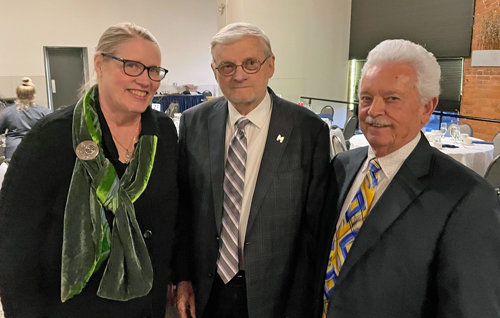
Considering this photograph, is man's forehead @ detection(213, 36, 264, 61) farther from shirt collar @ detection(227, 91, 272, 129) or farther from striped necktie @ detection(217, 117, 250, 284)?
striped necktie @ detection(217, 117, 250, 284)

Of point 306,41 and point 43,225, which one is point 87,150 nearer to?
point 43,225

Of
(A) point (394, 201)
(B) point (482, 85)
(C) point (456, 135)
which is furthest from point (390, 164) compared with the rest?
(B) point (482, 85)

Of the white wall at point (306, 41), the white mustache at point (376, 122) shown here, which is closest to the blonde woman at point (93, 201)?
the white mustache at point (376, 122)

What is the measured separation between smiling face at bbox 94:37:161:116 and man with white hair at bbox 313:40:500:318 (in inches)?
32.5

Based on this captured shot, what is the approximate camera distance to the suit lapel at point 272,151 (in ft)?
5.22

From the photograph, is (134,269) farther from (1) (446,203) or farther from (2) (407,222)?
(1) (446,203)

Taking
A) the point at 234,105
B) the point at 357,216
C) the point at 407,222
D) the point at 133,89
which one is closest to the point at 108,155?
the point at 133,89

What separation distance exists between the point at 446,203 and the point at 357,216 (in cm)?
31

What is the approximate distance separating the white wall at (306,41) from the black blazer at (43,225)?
8723mm

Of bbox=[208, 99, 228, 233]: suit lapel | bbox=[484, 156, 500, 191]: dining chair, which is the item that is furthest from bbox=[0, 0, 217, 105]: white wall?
bbox=[208, 99, 228, 233]: suit lapel

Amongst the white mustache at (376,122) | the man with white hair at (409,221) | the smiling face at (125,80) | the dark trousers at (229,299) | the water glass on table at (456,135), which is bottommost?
the dark trousers at (229,299)

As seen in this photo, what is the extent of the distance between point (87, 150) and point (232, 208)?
0.65 meters

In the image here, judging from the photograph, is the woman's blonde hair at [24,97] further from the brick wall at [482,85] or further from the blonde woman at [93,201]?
the brick wall at [482,85]

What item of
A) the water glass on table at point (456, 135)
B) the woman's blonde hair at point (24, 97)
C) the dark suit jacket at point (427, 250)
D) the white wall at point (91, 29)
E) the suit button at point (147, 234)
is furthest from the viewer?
the white wall at point (91, 29)
